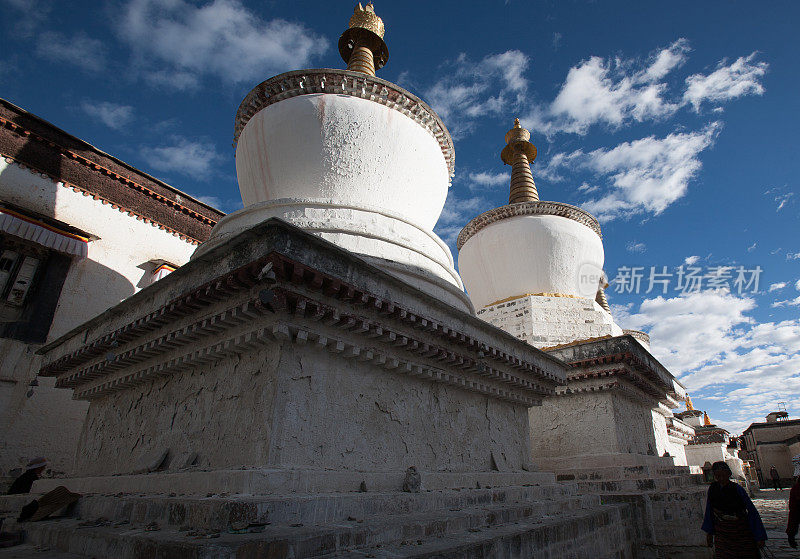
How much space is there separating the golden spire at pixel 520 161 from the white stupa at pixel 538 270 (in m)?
0.53

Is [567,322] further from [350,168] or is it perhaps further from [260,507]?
[260,507]

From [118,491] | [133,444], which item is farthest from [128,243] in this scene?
[118,491]

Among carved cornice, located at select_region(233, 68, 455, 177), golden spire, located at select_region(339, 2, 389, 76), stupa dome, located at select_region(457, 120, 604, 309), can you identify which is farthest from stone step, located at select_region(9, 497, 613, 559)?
golden spire, located at select_region(339, 2, 389, 76)

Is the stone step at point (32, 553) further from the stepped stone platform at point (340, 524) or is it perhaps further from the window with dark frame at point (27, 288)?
the window with dark frame at point (27, 288)

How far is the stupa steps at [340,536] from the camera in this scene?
3.03 metres

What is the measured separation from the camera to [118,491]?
5.68 meters

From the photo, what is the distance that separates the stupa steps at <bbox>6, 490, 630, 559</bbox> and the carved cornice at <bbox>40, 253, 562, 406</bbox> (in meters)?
1.82

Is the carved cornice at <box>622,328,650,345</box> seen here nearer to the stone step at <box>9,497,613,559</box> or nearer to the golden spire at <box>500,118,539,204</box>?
the golden spire at <box>500,118,539,204</box>

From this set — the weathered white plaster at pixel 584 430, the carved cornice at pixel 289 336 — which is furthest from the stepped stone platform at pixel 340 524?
the weathered white plaster at pixel 584 430

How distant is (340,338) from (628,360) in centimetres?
751

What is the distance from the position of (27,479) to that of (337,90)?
856 cm

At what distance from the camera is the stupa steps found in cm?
303

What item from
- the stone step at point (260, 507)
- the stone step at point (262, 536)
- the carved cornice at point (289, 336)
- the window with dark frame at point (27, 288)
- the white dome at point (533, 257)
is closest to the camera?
the stone step at point (262, 536)

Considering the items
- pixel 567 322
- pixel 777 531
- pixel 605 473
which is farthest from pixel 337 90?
pixel 777 531
